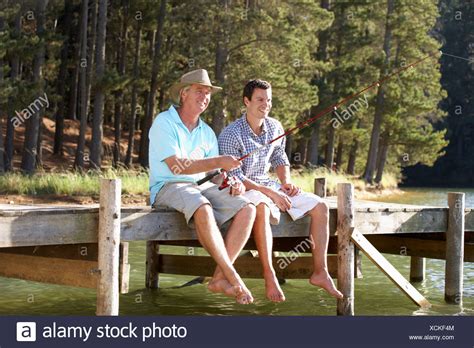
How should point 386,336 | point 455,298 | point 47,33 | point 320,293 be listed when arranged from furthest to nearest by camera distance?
point 47,33 → point 320,293 → point 455,298 → point 386,336

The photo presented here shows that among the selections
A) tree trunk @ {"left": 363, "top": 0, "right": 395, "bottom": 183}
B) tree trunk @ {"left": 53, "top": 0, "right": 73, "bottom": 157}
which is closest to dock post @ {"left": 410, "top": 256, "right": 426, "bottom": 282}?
tree trunk @ {"left": 53, "top": 0, "right": 73, "bottom": 157}

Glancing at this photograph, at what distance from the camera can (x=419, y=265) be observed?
37.2 ft

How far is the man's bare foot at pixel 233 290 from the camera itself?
21.4 ft

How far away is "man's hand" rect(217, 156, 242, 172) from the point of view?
663 cm

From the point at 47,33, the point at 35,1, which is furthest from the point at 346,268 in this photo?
the point at 35,1

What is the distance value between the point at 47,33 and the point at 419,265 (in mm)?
15006

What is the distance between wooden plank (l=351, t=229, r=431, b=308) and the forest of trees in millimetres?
14700

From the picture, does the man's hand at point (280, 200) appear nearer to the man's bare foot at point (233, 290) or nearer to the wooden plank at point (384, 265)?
the wooden plank at point (384, 265)

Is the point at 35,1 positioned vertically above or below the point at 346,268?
above

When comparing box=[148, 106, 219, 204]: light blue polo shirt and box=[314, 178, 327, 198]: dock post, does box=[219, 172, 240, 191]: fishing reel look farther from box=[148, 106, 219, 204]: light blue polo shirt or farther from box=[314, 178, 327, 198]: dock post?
box=[314, 178, 327, 198]: dock post

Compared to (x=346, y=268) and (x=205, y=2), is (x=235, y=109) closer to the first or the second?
(x=205, y=2)

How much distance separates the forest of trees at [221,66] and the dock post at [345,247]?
1469 cm

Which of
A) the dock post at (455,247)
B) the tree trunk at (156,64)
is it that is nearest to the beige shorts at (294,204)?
the dock post at (455,247)

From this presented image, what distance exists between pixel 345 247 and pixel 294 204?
83 cm
